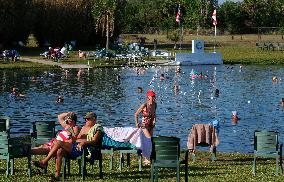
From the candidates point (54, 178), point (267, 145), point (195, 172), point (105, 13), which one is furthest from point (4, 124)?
point (105, 13)

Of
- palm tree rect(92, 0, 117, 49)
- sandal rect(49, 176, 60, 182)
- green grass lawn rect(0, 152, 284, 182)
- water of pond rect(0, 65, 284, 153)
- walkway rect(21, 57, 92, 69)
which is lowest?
water of pond rect(0, 65, 284, 153)

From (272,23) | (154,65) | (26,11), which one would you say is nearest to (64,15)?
(26,11)

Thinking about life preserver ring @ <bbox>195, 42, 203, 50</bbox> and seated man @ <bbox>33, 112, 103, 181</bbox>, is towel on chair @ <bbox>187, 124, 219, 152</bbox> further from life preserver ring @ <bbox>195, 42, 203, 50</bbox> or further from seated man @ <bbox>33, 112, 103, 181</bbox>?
life preserver ring @ <bbox>195, 42, 203, 50</bbox>

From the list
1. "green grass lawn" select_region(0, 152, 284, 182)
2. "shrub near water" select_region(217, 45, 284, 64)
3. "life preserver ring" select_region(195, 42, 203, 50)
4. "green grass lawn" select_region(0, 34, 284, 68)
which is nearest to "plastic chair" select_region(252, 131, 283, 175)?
"green grass lawn" select_region(0, 152, 284, 182)

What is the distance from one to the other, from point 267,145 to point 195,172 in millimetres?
1864

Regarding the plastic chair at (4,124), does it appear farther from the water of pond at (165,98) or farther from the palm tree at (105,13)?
the palm tree at (105,13)

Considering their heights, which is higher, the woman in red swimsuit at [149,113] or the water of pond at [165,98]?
the woman in red swimsuit at [149,113]

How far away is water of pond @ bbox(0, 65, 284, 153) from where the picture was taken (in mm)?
31828

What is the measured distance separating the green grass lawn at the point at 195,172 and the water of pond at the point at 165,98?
4.84 metres

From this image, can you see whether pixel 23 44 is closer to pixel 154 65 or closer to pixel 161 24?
pixel 154 65

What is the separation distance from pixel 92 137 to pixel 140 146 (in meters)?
1.61

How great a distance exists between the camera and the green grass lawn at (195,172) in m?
17.0

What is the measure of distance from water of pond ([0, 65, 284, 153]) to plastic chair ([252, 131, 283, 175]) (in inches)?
265

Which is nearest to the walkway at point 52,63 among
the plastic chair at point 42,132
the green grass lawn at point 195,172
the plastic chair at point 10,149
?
the green grass lawn at point 195,172
